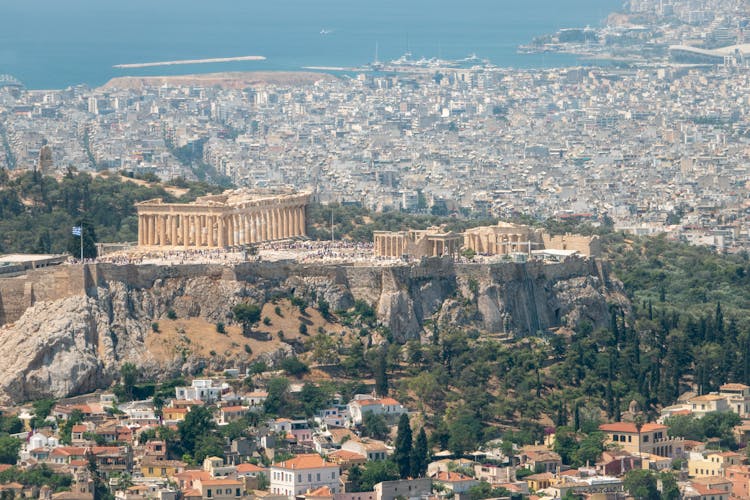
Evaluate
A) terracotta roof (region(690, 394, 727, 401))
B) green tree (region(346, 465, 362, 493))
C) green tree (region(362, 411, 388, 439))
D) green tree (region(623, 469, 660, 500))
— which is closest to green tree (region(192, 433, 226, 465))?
green tree (region(346, 465, 362, 493))

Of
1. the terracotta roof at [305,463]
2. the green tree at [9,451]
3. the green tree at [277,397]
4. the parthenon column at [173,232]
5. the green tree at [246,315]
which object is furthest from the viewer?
the parthenon column at [173,232]

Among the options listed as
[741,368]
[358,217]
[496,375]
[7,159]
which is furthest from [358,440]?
[7,159]

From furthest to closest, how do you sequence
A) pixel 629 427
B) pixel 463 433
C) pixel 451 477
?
pixel 629 427
pixel 463 433
pixel 451 477

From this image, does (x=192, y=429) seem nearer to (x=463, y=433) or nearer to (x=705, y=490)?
(x=463, y=433)

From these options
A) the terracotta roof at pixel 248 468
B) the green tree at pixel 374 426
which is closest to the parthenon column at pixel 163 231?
the green tree at pixel 374 426

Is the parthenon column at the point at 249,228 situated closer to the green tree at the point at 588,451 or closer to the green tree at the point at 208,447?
the green tree at the point at 208,447

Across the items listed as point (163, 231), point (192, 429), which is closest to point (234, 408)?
point (192, 429)
